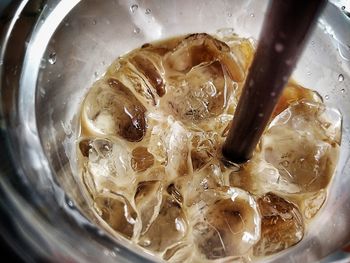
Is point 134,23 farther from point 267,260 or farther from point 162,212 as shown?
point 267,260

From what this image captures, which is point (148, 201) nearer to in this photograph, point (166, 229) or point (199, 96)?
point (166, 229)

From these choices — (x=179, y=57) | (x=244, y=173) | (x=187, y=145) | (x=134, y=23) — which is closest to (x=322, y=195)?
(x=244, y=173)

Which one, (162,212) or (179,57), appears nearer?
(162,212)

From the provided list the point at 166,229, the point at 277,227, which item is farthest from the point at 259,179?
the point at 166,229

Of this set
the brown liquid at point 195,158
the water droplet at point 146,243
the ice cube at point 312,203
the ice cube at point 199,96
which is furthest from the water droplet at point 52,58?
the ice cube at point 312,203

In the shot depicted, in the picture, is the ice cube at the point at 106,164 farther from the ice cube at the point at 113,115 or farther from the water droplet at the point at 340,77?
the water droplet at the point at 340,77

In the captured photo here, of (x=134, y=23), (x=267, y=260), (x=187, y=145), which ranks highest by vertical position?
(x=134, y=23)
